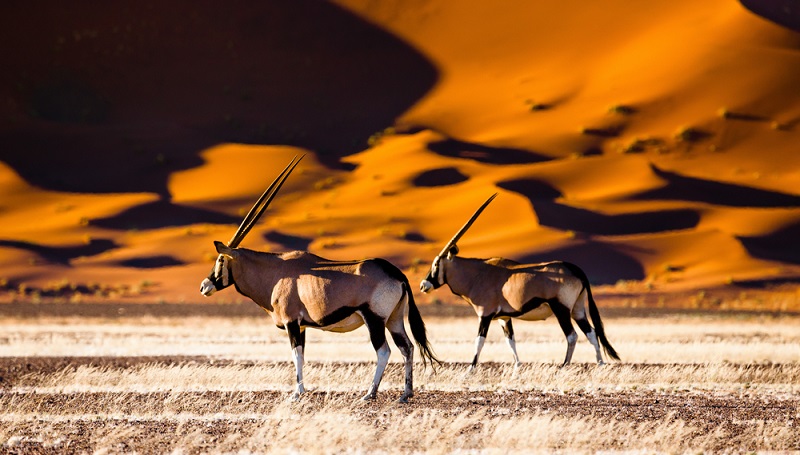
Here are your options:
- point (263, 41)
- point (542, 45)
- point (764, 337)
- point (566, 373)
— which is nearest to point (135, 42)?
point (263, 41)

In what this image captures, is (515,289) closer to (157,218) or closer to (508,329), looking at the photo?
(508,329)

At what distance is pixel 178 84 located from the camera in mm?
89000

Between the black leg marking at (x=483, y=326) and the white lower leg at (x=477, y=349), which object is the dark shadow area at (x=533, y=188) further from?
the white lower leg at (x=477, y=349)

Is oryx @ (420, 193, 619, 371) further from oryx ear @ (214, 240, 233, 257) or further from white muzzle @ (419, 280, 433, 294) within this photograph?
oryx ear @ (214, 240, 233, 257)

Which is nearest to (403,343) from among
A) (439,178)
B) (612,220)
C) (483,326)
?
(483,326)

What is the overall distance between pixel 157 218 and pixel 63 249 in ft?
23.1

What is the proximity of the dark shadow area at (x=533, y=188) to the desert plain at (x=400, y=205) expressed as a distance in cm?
19

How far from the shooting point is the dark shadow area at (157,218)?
69.1 m

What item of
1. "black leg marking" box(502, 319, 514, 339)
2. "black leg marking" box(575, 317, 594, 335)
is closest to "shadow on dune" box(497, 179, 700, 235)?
"black leg marking" box(575, 317, 594, 335)

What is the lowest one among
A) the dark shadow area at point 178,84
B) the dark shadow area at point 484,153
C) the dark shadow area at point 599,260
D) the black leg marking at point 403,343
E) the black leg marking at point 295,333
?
the dark shadow area at point 599,260

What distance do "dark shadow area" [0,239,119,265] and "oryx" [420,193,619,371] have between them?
4783 cm

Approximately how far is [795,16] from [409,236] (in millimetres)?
49752

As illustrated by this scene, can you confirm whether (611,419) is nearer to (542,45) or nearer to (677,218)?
(677,218)

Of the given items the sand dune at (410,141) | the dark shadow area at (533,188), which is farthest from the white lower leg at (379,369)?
the dark shadow area at (533,188)
